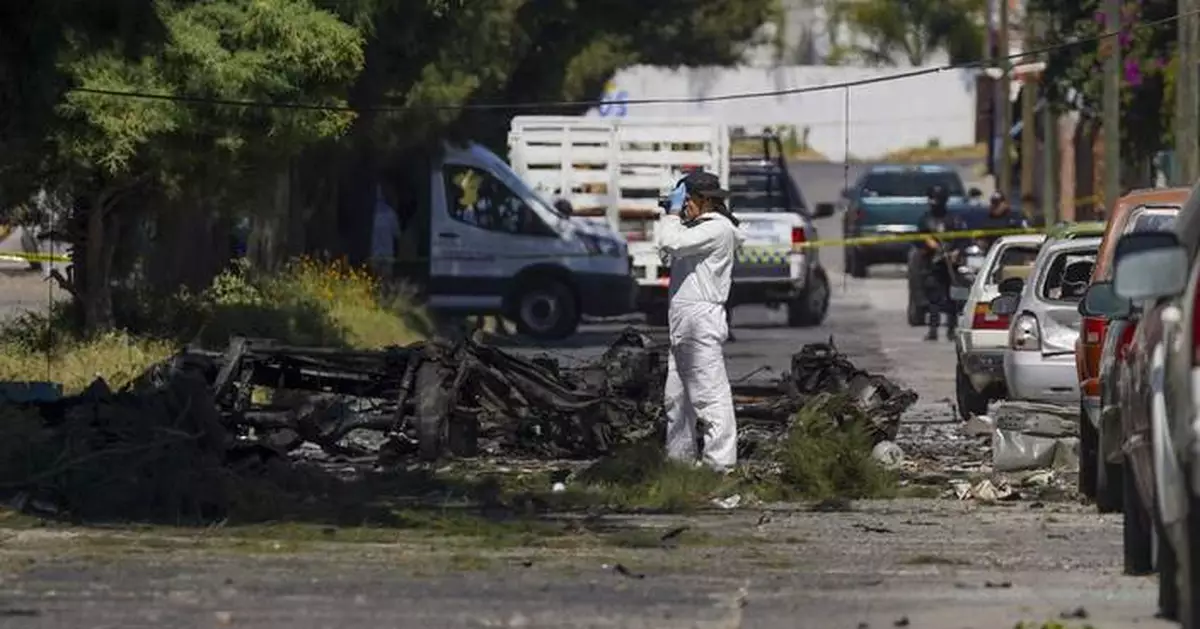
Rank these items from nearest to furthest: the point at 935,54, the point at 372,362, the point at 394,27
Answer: the point at 372,362, the point at 394,27, the point at 935,54

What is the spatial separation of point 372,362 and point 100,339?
614cm

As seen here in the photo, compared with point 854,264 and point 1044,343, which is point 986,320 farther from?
point 854,264

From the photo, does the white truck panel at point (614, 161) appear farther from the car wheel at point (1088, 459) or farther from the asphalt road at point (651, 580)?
the asphalt road at point (651, 580)

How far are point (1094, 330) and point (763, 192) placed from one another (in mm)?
22426

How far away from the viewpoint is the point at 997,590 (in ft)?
35.6

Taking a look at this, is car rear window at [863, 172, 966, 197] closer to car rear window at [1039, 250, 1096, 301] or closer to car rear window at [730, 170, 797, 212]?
Result: car rear window at [730, 170, 797, 212]

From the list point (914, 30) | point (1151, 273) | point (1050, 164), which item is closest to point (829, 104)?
point (1050, 164)

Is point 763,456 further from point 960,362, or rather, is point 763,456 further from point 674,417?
point 960,362

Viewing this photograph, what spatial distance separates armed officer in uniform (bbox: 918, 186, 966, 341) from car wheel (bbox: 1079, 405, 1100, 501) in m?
17.0

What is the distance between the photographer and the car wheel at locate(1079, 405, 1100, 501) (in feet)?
48.7

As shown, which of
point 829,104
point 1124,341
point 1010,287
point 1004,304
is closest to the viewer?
point 1124,341

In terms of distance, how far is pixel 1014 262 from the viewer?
97.7 ft

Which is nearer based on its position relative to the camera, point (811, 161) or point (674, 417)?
point (674, 417)

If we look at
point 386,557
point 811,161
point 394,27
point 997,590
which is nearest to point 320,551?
point 386,557
